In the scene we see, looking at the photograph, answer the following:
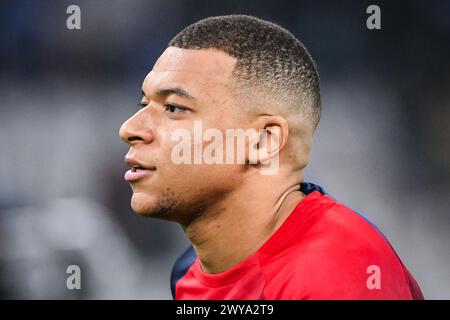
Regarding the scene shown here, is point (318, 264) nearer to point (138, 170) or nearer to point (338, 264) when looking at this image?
point (338, 264)

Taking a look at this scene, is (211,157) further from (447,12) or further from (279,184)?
(447,12)

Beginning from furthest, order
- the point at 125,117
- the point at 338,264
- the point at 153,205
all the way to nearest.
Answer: the point at 125,117 → the point at 153,205 → the point at 338,264

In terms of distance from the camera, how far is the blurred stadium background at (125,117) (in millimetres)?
4344

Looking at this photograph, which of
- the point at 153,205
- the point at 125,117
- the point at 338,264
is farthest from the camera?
the point at 125,117

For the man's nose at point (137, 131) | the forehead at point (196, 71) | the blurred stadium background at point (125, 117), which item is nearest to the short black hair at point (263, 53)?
the forehead at point (196, 71)

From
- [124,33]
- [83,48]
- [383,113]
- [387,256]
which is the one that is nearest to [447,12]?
[383,113]

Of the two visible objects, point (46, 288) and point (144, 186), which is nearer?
point (144, 186)

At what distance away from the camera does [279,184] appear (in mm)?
2227

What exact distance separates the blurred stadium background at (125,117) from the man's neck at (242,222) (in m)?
2.24

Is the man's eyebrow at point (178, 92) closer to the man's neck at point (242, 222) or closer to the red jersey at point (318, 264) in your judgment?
the man's neck at point (242, 222)

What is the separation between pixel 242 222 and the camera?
2.20 m

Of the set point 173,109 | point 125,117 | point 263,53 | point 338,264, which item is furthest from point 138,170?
point 125,117

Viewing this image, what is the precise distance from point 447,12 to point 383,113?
2.93 feet

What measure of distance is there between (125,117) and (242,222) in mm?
2826
